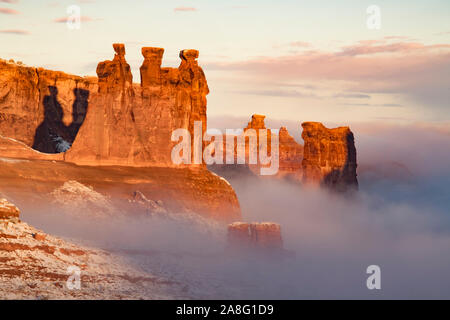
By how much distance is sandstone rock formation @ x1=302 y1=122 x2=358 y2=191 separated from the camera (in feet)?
471

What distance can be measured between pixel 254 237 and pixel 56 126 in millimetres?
45264

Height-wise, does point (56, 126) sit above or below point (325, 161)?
above

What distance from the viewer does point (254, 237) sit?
83562mm

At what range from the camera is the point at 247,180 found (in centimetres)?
15400

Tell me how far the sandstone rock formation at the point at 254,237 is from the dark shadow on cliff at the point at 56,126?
126 ft

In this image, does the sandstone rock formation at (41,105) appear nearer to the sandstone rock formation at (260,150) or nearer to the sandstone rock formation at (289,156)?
the sandstone rock formation at (260,150)

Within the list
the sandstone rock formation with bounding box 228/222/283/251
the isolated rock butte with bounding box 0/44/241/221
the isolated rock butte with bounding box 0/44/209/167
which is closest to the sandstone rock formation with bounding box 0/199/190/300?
the sandstone rock formation with bounding box 228/222/283/251

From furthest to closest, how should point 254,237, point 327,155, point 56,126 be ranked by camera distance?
point 327,155, point 56,126, point 254,237

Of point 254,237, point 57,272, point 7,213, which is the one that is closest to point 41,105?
point 254,237

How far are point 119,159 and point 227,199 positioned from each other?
1118 centimetres

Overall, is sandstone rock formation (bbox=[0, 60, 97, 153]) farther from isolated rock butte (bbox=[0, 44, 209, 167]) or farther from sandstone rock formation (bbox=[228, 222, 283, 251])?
sandstone rock formation (bbox=[228, 222, 283, 251])

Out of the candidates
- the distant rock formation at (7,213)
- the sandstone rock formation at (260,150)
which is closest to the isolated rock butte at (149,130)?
the distant rock formation at (7,213)

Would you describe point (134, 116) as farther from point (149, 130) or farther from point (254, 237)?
point (254, 237)
